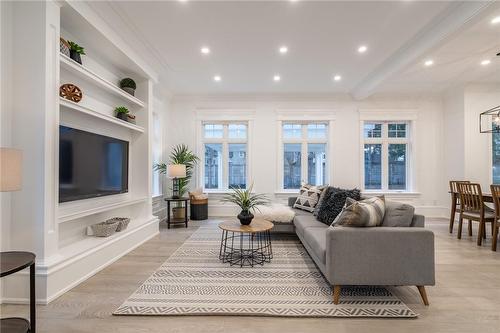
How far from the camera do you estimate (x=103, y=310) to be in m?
2.12

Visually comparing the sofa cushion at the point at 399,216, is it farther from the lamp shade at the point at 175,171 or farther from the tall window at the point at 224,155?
the tall window at the point at 224,155

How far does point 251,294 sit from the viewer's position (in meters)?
2.39

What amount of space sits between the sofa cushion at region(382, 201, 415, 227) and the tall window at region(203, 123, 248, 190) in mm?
4296

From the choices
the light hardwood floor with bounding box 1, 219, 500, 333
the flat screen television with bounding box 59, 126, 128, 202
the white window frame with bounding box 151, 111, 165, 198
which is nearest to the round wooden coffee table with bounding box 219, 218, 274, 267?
the light hardwood floor with bounding box 1, 219, 500, 333

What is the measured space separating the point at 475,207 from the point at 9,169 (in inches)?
228

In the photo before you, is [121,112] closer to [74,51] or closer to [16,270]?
[74,51]

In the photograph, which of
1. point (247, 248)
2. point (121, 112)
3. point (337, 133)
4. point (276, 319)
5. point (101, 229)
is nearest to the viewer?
point (276, 319)

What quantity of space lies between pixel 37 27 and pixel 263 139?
4.67 metres

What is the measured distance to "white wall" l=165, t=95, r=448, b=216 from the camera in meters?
6.21

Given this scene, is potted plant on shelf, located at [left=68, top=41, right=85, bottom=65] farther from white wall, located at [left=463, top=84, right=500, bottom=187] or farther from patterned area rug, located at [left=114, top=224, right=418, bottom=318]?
white wall, located at [left=463, top=84, right=500, bottom=187]

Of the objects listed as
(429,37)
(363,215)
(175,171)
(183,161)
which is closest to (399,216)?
(363,215)

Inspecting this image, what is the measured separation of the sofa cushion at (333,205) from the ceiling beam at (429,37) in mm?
2213

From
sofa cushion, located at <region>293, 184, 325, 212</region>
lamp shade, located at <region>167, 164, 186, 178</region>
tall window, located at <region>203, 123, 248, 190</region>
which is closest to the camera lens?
sofa cushion, located at <region>293, 184, 325, 212</region>

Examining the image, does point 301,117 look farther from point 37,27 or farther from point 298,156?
point 37,27
